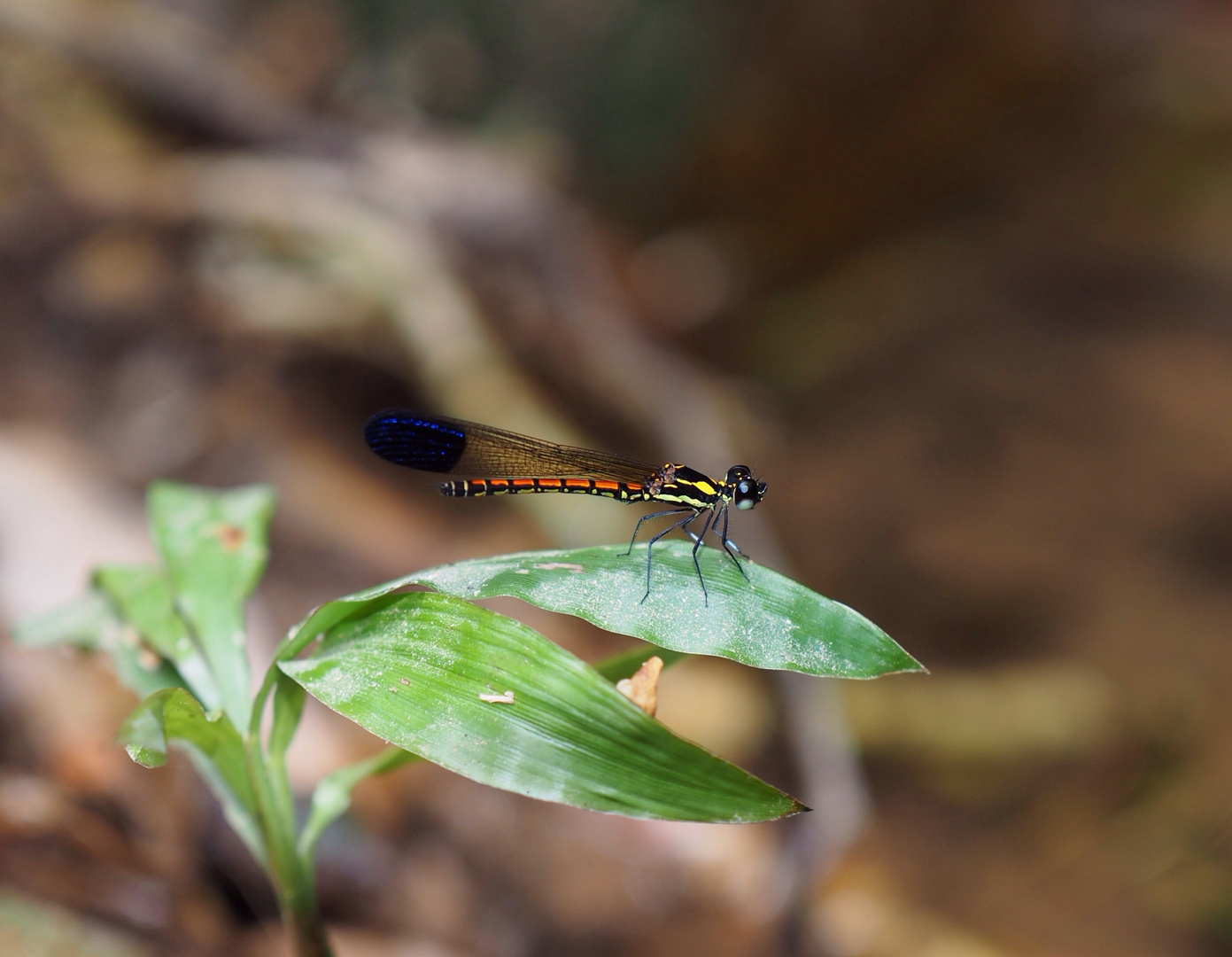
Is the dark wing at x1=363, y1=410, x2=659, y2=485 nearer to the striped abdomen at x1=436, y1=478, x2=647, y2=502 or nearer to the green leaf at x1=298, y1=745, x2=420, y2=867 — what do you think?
the striped abdomen at x1=436, y1=478, x2=647, y2=502

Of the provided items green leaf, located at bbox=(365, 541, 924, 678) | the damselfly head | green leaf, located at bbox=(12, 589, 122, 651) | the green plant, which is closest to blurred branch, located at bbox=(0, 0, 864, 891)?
the damselfly head

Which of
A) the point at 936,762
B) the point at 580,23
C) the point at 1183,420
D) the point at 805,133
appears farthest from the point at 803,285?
the point at 936,762

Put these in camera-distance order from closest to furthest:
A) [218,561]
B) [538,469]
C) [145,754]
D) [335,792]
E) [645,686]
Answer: [145,754] < [645,686] < [335,792] < [218,561] < [538,469]

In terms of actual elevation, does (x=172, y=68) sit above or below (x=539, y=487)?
above

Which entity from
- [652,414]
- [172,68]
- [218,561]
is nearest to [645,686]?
[218,561]

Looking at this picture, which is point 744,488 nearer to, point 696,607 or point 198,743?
point 696,607

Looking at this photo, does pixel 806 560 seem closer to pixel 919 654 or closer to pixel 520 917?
pixel 919 654

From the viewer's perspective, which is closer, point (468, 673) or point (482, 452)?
point (468, 673)
